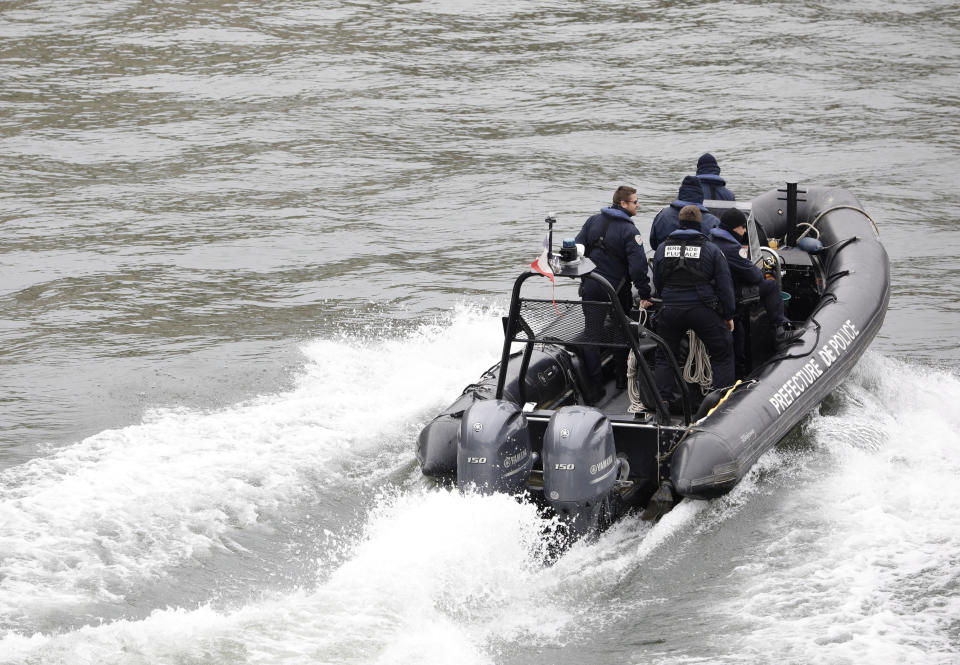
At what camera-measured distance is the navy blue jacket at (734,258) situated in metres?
7.17

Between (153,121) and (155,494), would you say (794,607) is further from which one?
(153,121)

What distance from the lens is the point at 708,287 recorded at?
686 cm

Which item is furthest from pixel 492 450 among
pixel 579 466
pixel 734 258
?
pixel 734 258

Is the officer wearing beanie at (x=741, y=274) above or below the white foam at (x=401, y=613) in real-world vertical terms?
above

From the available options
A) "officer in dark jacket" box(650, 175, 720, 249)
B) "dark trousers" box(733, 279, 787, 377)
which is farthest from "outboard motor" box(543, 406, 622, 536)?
"officer in dark jacket" box(650, 175, 720, 249)

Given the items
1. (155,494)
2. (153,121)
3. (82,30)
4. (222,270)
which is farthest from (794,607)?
(82,30)

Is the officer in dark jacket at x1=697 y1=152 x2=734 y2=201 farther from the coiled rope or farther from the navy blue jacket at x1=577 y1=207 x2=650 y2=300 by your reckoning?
the coiled rope

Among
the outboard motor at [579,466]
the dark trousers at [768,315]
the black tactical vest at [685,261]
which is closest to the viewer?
the outboard motor at [579,466]

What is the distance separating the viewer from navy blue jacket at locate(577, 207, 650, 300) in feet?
24.0

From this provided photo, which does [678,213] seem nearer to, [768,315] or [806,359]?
[768,315]

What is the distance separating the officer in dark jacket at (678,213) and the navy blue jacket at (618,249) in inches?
11.6

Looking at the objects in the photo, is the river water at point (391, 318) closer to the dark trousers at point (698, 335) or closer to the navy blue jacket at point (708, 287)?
the dark trousers at point (698, 335)

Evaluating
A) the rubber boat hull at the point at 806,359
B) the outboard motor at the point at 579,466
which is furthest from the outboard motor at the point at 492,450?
the rubber boat hull at the point at 806,359

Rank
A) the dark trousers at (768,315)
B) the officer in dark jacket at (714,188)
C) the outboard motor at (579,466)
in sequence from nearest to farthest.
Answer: the outboard motor at (579,466)
the dark trousers at (768,315)
the officer in dark jacket at (714,188)
